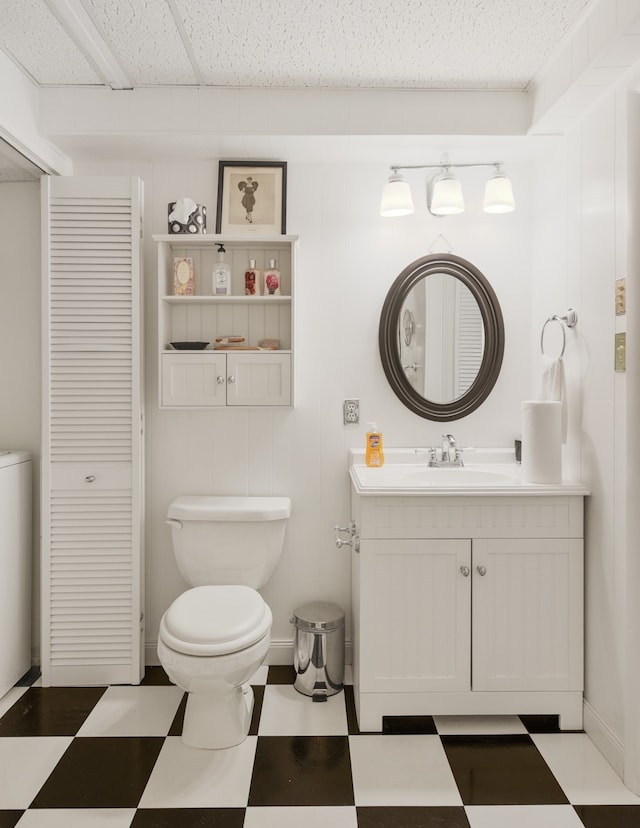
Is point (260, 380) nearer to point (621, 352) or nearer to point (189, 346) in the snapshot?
point (189, 346)

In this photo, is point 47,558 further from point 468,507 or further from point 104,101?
point 104,101

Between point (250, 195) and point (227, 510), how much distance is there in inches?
53.4

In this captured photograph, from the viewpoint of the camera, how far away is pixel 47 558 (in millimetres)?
Result: 2477

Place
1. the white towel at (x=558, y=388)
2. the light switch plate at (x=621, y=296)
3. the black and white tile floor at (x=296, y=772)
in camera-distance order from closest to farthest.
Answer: the black and white tile floor at (x=296, y=772), the light switch plate at (x=621, y=296), the white towel at (x=558, y=388)

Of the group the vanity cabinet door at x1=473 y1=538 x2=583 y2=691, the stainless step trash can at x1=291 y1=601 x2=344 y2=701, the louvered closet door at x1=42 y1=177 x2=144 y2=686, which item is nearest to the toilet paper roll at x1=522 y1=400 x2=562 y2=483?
the vanity cabinet door at x1=473 y1=538 x2=583 y2=691

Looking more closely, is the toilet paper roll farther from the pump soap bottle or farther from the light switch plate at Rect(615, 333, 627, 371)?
the pump soap bottle

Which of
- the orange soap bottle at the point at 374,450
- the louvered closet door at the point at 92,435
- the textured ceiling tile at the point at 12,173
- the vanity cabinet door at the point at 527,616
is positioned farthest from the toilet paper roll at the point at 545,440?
the textured ceiling tile at the point at 12,173

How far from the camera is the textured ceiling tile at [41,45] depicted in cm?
190

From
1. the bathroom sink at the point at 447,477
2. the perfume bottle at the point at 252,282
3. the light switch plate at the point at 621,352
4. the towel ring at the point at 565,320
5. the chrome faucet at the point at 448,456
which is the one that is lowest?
the bathroom sink at the point at 447,477

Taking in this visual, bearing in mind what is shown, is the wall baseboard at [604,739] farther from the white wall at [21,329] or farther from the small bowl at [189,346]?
the white wall at [21,329]

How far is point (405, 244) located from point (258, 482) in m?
1.24

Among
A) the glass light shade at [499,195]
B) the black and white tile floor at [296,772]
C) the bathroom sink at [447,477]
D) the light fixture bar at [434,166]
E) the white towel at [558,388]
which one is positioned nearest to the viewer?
the black and white tile floor at [296,772]

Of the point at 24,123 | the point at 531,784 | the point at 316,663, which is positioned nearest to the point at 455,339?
the point at 316,663

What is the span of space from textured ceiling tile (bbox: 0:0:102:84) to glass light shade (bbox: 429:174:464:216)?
140cm
